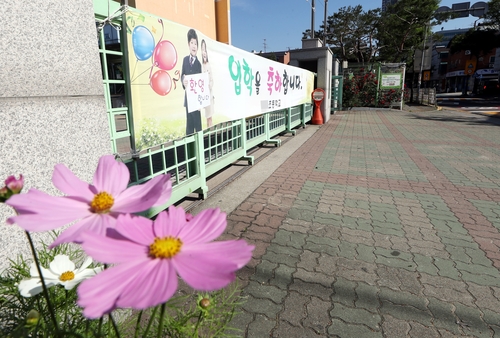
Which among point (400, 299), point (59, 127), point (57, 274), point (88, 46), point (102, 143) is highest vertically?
point (88, 46)

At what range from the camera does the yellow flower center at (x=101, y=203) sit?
0.64 m

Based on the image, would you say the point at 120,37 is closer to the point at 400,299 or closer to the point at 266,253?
the point at 266,253

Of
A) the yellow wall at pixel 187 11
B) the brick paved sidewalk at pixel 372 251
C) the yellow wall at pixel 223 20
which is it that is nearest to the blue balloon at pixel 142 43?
the brick paved sidewalk at pixel 372 251

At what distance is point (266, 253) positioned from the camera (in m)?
2.94

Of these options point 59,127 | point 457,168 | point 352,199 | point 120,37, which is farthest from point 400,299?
point 457,168

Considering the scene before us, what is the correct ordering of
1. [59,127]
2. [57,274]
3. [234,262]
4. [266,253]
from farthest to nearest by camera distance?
1. [266,253]
2. [59,127]
3. [57,274]
4. [234,262]

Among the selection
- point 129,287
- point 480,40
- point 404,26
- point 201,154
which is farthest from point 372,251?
point 480,40

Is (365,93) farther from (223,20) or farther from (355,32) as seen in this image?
(355,32)

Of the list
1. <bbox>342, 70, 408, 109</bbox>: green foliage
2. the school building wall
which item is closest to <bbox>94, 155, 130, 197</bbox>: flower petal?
the school building wall

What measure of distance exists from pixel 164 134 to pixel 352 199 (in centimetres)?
274

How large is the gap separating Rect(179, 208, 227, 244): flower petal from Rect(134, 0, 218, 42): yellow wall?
10.6m

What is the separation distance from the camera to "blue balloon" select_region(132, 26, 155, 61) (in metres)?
2.74

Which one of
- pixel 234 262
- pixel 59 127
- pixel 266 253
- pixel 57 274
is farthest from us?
pixel 266 253

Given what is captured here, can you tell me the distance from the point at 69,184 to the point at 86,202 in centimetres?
8
